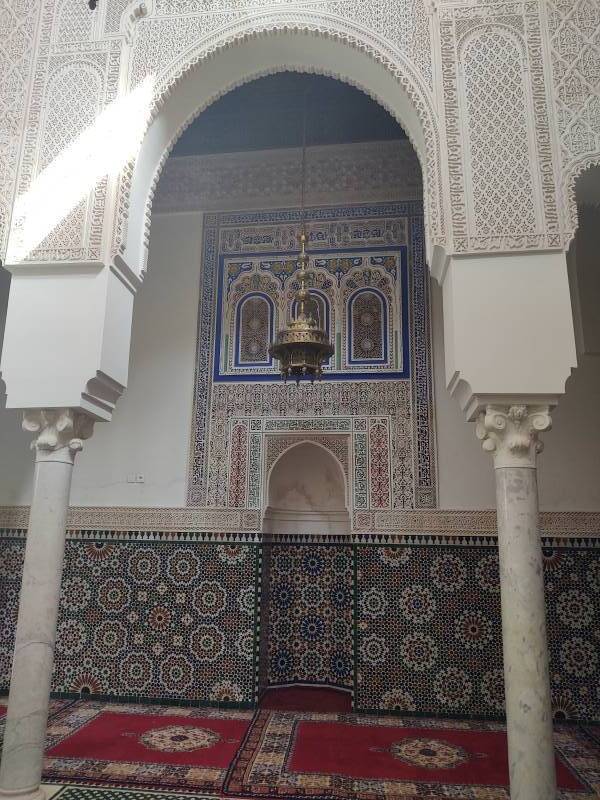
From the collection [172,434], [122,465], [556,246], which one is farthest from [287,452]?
[556,246]

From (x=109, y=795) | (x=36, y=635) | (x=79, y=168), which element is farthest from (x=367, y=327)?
(x=109, y=795)

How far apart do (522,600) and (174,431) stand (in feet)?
8.19

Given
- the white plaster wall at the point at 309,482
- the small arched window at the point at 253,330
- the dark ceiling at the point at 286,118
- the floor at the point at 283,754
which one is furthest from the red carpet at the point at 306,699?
the dark ceiling at the point at 286,118

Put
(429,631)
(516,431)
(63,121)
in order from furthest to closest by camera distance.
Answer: (429,631)
(63,121)
(516,431)

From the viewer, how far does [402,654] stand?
358 centimetres

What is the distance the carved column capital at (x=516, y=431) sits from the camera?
2.31m

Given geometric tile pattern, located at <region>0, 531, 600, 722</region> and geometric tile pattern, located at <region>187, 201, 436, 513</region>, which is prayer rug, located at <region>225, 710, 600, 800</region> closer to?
geometric tile pattern, located at <region>0, 531, 600, 722</region>

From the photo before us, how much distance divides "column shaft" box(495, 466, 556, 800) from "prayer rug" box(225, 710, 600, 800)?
0.52m

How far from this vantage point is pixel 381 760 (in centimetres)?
283

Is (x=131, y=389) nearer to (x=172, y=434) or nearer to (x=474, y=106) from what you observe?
(x=172, y=434)

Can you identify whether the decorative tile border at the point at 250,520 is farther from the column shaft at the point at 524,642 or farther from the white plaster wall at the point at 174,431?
the column shaft at the point at 524,642

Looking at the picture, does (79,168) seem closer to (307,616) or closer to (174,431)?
(174,431)

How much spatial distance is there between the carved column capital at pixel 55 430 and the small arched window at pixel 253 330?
1.66 meters

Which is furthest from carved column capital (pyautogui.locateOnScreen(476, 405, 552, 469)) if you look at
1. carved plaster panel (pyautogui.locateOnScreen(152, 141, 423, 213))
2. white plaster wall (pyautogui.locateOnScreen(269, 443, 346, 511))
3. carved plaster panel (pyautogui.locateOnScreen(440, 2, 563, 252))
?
carved plaster panel (pyautogui.locateOnScreen(152, 141, 423, 213))
